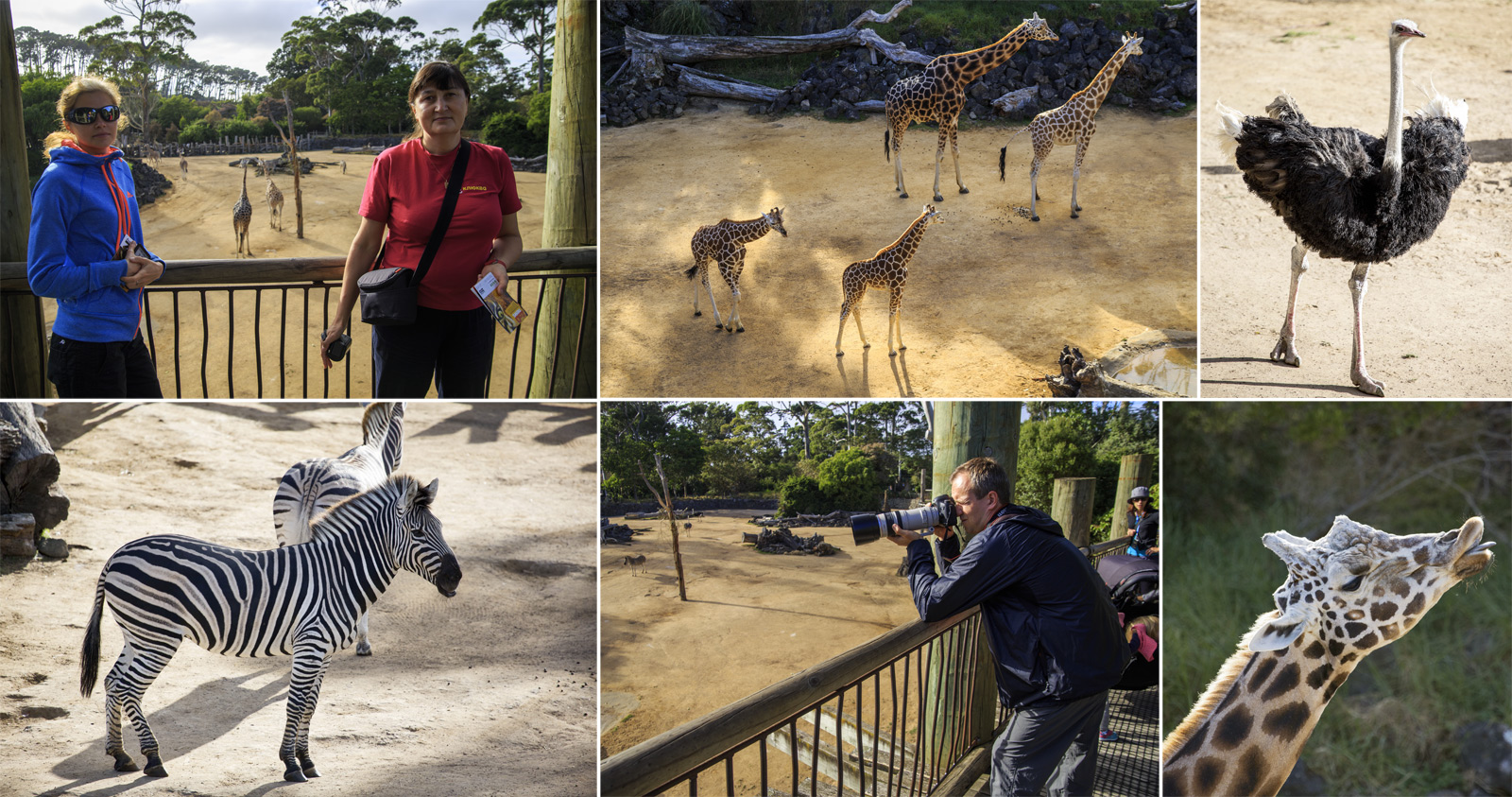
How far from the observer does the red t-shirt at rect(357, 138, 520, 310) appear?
12.4 feet

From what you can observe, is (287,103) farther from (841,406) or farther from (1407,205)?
(1407,205)

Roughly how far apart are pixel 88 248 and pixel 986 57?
5.18m

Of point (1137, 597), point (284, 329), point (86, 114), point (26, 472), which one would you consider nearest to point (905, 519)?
point (1137, 597)

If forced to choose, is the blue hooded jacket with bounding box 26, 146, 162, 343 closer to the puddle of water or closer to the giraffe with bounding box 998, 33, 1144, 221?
the puddle of water

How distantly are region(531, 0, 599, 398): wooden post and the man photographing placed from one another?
2690mm

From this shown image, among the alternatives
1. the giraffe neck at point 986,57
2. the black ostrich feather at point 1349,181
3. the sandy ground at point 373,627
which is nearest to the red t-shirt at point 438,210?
the sandy ground at point 373,627

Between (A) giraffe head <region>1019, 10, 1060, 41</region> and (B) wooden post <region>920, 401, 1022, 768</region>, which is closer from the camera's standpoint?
(B) wooden post <region>920, 401, 1022, 768</region>

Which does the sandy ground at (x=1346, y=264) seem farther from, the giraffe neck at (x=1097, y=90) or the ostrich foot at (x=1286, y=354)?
the giraffe neck at (x=1097, y=90)

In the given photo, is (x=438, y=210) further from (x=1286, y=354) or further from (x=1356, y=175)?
(x=1286, y=354)

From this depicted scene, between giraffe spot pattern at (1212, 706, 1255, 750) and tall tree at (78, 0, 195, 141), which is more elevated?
tall tree at (78, 0, 195, 141)

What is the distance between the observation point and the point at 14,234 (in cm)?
465

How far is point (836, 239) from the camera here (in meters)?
5.95

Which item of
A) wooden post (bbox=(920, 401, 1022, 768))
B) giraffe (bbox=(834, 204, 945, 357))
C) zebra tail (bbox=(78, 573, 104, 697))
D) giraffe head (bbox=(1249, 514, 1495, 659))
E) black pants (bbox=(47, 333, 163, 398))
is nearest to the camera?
giraffe head (bbox=(1249, 514, 1495, 659))

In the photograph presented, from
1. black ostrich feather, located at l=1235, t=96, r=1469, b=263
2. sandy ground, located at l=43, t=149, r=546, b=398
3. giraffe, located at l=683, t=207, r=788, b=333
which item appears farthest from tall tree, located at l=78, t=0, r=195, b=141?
black ostrich feather, located at l=1235, t=96, r=1469, b=263
